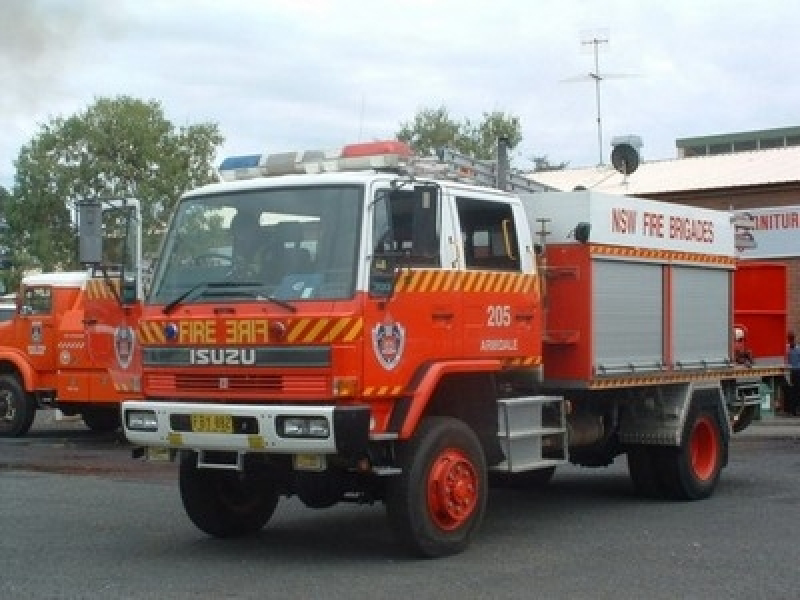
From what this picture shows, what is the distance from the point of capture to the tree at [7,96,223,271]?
162ft

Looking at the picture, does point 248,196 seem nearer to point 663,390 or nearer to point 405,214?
point 405,214

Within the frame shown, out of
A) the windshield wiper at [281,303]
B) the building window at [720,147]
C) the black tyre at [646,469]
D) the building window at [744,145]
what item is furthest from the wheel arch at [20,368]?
the building window at [720,147]

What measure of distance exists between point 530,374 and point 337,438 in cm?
244

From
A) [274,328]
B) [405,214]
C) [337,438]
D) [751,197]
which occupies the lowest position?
[337,438]

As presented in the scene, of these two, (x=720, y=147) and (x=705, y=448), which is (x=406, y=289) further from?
(x=720, y=147)

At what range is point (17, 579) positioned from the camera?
25.4 ft

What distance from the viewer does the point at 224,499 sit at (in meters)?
9.37

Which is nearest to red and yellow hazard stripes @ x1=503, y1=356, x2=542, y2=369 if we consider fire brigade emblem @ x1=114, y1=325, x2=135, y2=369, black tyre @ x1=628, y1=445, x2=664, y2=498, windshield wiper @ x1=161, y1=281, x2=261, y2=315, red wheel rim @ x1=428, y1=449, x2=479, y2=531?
red wheel rim @ x1=428, y1=449, x2=479, y2=531

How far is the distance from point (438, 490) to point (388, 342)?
1.13m

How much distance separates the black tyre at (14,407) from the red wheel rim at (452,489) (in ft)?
37.6

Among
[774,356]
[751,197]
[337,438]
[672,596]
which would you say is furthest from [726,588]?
[751,197]

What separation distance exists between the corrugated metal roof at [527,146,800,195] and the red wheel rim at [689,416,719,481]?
435 inches

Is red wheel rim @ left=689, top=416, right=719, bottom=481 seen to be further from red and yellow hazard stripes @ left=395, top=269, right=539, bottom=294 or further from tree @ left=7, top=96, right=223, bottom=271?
tree @ left=7, top=96, right=223, bottom=271

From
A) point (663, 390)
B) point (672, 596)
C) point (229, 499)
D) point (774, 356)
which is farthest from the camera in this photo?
point (774, 356)
